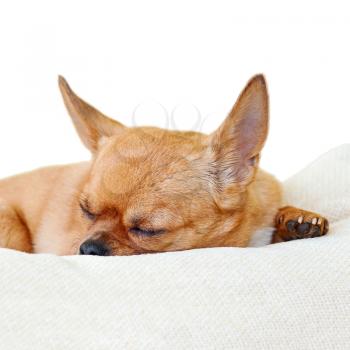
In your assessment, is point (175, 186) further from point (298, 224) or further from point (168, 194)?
point (298, 224)

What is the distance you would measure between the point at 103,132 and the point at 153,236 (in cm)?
85

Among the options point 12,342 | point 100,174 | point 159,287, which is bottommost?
point 12,342

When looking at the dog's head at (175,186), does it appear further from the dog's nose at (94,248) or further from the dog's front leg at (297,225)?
the dog's front leg at (297,225)

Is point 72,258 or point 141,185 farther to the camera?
point 141,185

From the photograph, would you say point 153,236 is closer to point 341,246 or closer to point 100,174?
point 100,174

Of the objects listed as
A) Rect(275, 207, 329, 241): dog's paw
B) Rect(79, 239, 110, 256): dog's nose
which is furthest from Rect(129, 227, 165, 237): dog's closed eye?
Rect(275, 207, 329, 241): dog's paw

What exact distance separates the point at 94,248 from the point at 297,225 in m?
0.99

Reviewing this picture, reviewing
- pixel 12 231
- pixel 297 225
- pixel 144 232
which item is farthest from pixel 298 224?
pixel 12 231

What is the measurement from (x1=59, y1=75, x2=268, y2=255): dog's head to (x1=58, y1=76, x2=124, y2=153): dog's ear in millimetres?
277

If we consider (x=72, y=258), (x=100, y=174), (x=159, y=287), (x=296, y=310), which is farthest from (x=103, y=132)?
(x=296, y=310)

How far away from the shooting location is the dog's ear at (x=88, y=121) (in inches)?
129

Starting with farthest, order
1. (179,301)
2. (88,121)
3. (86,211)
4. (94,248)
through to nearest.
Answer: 1. (88,121)
2. (86,211)
3. (94,248)
4. (179,301)

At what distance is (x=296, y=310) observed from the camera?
2250mm

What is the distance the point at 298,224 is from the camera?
3018 mm
